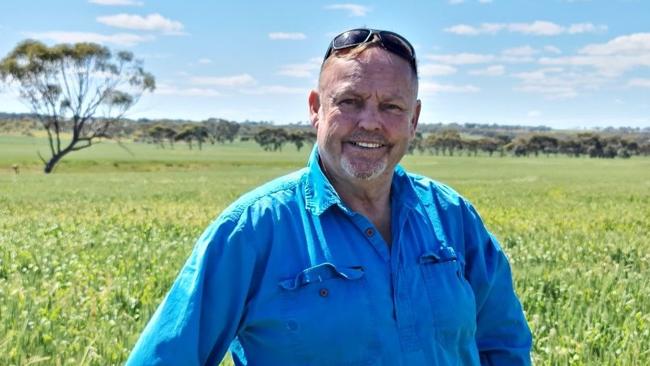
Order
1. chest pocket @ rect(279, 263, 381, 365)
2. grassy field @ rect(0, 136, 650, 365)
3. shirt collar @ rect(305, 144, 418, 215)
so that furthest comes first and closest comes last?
grassy field @ rect(0, 136, 650, 365) → shirt collar @ rect(305, 144, 418, 215) → chest pocket @ rect(279, 263, 381, 365)

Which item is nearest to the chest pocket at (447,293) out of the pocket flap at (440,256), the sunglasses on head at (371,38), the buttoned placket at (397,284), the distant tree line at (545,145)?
the pocket flap at (440,256)

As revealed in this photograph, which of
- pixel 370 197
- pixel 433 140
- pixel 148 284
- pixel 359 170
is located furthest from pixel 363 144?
pixel 433 140

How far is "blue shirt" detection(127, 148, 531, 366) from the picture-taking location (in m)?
2.45

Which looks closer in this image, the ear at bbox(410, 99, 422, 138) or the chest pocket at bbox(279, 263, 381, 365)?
the chest pocket at bbox(279, 263, 381, 365)

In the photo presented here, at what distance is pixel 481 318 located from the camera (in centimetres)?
313

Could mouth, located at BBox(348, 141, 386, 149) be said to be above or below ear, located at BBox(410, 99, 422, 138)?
below

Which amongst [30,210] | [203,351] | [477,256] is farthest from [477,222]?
[30,210]

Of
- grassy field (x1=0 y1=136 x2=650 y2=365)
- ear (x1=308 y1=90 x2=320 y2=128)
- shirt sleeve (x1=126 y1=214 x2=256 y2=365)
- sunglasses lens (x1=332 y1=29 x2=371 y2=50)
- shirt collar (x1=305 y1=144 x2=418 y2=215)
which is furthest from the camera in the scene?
grassy field (x1=0 y1=136 x2=650 y2=365)

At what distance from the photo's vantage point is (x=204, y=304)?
8.07 feet

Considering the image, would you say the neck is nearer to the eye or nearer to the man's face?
the man's face

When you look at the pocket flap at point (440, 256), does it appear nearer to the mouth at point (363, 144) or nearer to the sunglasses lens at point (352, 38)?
the mouth at point (363, 144)

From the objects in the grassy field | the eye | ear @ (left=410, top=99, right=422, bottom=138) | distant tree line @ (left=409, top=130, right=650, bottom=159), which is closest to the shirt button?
the eye

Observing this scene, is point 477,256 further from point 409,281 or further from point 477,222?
point 409,281

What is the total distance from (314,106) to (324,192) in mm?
506
